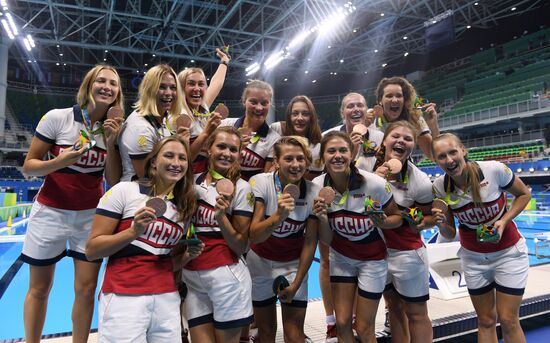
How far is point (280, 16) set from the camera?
17969 mm

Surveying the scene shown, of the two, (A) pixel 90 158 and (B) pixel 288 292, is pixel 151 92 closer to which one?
(A) pixel 90 158

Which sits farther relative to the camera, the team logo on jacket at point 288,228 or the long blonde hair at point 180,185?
the team logo on jacket at point 288,228

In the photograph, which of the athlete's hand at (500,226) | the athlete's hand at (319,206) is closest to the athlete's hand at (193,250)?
the athlete's hand at (319,206)

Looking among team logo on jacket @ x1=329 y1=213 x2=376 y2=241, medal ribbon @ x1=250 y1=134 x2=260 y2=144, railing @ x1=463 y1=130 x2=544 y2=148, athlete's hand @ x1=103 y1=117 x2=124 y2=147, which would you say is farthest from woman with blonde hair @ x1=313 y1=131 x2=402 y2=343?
railing @ x1=463 y1=130 x2=544 y2=148

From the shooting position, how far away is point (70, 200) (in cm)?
255

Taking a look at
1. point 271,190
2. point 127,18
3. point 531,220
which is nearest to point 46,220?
point 271,190

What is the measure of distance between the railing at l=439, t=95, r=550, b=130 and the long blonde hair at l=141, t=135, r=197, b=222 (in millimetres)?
22033

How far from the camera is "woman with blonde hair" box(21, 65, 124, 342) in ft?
8.23

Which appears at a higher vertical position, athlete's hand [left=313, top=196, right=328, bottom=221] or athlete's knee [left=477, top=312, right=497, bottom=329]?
athlete's hand [left=313, top=196, right=328, bottom=221]

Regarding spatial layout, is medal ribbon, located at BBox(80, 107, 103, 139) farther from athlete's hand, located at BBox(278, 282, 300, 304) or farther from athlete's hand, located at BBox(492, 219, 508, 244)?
athlete's hand, located at BBox(492, 219, 508, 244)

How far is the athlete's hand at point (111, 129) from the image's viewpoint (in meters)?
2.36

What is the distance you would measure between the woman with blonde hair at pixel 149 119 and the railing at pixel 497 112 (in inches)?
859

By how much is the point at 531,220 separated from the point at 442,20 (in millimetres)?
10865

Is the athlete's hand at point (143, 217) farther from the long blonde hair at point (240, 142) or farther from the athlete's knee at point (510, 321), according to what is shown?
the athlete's knee at point (510, 321)
